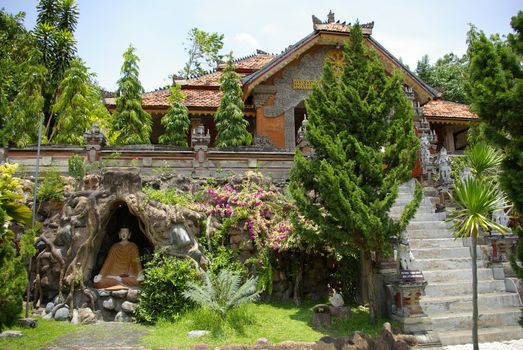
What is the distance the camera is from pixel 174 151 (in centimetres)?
1286

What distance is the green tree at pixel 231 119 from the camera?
17.0 meters

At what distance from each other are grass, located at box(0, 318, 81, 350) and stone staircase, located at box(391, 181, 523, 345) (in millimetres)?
7015

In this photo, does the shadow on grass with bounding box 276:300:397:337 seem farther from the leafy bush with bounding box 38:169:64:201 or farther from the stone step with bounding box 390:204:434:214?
the leafy bush with bounding box 38:169:64:201

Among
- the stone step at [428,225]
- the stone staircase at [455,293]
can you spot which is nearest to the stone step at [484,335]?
the stone staircase at [455,293]

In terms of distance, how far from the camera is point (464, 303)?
27.2 ft

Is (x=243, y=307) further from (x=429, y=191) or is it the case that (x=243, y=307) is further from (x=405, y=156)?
(x=429, y=191)

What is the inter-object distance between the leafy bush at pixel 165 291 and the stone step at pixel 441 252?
16.8 feet

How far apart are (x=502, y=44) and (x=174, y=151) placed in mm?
9256

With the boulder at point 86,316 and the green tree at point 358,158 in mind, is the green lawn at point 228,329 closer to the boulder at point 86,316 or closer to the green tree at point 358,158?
the boulder at point 86,316

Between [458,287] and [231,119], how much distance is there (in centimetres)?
1105

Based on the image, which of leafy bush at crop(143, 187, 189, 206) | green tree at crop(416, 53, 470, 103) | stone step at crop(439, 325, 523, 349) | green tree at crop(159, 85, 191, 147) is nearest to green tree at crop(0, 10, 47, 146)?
green tree at crop(159, 85, 191, 147)

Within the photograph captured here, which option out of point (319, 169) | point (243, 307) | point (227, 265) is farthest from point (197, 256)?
point (319, 169)

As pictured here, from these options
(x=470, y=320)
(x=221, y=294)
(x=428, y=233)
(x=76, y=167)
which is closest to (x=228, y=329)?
(x=221, y=294)

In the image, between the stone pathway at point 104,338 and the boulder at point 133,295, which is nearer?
the stone pathway at point 104,338
